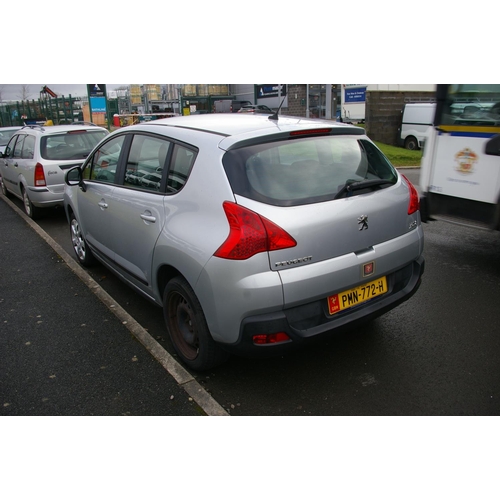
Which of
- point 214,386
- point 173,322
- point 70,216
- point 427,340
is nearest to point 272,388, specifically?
point 214,386

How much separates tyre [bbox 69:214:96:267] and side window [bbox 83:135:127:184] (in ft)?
2.63

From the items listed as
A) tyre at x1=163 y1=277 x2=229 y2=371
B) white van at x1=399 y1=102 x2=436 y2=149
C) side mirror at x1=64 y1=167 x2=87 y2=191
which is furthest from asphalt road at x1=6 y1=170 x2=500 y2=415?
white van at x1=399 y1=102 x2=436 y2=149

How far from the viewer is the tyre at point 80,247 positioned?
5.59 meters

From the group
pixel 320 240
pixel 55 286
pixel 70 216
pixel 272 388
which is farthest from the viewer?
pixel 70 216

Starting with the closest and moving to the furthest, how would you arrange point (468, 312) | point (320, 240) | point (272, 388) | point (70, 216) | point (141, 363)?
point (320, 240) → point (272, 388) → point (141, 363) → point (468, 312) → point (70, 216)

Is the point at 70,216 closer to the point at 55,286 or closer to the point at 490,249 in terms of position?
the point at 55,286

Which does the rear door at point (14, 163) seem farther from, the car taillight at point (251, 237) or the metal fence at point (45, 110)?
the metal fence at point (45, 110)

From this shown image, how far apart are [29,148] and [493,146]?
7653mm

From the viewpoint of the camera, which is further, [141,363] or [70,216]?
[70,216]

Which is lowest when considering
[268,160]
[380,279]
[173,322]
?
[173,322]

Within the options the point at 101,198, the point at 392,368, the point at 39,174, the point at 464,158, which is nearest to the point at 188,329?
the point at 392,368

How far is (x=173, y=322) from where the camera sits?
11.9 ft

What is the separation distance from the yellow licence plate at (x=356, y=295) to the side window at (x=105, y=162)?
2.47 meters

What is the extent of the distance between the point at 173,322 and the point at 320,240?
54.9 inches
